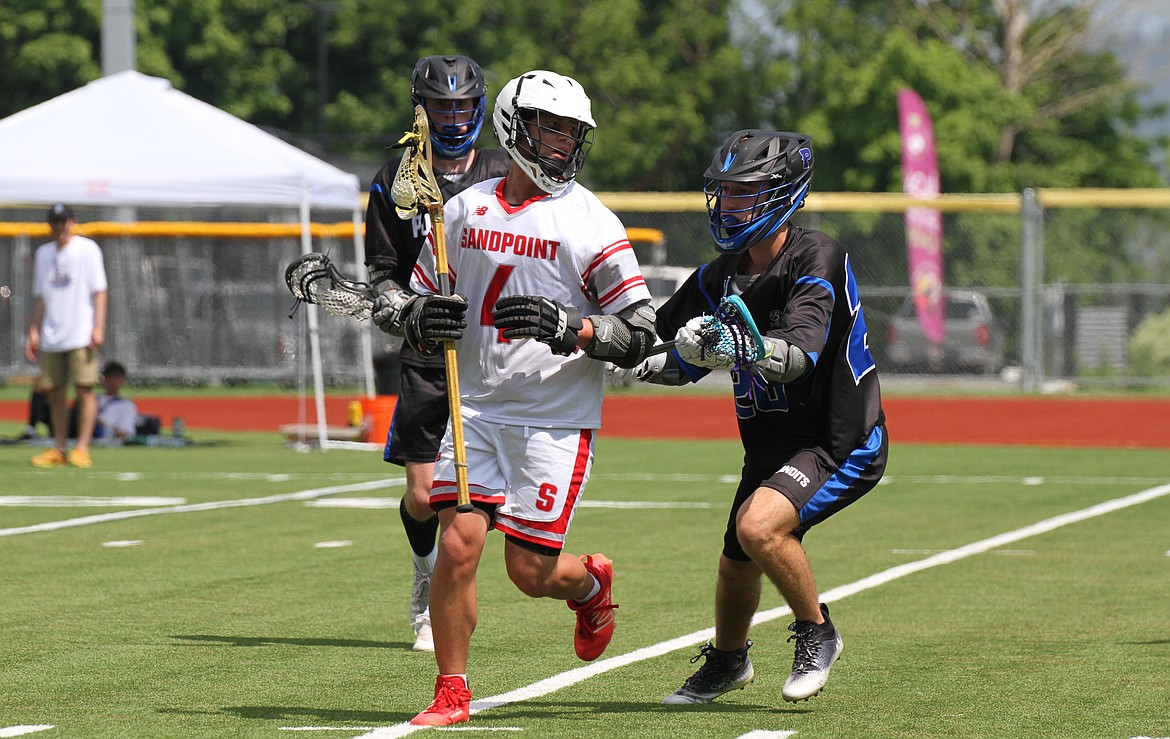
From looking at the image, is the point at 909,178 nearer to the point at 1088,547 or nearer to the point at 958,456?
the point at 958,456

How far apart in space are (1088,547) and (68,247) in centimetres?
926

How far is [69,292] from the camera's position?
53.2 feet

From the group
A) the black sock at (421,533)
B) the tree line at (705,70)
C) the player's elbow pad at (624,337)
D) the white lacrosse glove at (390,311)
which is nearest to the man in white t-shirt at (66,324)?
the black sock at (421,533)

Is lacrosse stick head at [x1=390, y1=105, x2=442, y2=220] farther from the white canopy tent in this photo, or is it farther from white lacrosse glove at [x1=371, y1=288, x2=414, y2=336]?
the white canopy tent

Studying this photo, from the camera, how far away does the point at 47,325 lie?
53.5 feet

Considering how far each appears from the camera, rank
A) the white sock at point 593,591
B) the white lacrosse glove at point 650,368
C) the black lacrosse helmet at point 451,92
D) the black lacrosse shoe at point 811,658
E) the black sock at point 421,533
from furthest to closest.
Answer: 1. the black sock at point 421,533
2. the black lacrosse helmet at point 451,92
3. the white sock at point 593,591
4. the white lacrosse glove at point 650,368
5. the black lacrosse shoe at point 811,658

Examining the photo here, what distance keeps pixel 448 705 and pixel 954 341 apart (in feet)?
74.9

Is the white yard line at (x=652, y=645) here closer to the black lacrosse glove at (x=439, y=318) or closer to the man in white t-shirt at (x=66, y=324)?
the black lacrosse glove at (x=439, y=318)

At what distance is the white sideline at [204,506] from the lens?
11.8m

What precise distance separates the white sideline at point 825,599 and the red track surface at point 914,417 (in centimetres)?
606

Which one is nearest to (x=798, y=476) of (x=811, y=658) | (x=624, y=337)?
(x=811, y=658)

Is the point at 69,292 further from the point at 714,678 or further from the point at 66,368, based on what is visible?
the point at 714,678

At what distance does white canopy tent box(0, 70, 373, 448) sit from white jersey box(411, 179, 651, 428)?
1089 cm

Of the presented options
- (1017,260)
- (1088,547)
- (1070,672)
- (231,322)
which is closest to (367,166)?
(231,322)
